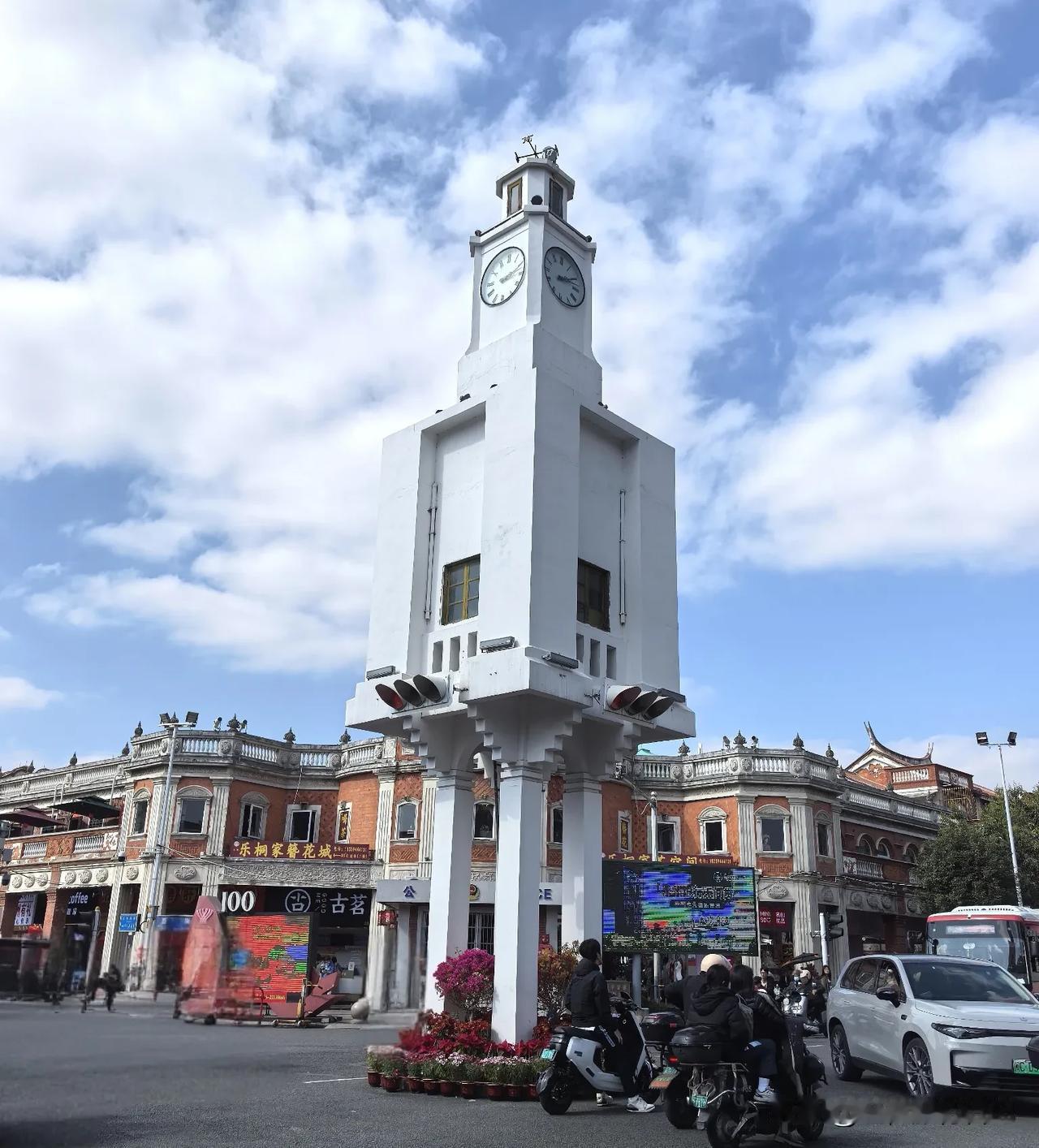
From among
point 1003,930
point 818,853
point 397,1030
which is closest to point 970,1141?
point 397,1030

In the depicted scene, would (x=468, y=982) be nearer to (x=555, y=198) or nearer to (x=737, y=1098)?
(x=737, y=1098)

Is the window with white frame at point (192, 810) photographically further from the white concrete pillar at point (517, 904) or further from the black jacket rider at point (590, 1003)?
the black jacket rider at point (590, 1003)

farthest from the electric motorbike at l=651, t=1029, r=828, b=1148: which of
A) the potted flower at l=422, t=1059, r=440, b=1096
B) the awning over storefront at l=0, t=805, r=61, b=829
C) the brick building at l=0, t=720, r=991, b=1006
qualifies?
the brick building at l=0, t=720, r=991, b=1006

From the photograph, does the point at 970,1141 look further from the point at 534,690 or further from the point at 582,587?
the point at 582,587

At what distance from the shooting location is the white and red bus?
2744 cm

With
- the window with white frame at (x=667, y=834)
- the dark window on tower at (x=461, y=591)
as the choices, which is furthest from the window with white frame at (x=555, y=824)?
→ the dark window on tower at (x=461, y=591)

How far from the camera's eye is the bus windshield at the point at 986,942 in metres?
27.5

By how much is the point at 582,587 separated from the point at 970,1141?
9.96 metres

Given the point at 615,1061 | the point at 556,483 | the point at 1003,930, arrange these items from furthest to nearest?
1. the point at 1003,930
2. the point at 556,483
3. the point at 615,1061

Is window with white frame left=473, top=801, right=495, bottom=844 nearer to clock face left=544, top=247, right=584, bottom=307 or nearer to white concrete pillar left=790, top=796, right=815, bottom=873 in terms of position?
white concrete pillar left=790, top=796, right=815, bottom=873

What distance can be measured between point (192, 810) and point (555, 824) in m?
14.5

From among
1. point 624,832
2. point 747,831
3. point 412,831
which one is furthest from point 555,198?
point 747,831

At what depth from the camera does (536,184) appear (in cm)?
1955

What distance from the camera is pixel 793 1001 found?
22.0 meters
